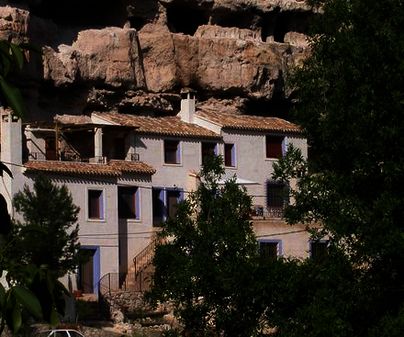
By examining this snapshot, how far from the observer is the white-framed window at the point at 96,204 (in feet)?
137

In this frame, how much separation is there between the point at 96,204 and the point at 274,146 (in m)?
10.4

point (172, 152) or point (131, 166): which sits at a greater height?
point (172, 152)

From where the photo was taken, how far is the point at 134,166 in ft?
143

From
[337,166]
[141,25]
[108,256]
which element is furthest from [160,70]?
[337,166]

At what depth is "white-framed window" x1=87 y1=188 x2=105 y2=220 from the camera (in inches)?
1641

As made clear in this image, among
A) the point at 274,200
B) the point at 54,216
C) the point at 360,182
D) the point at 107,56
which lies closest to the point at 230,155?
the point at 274,200

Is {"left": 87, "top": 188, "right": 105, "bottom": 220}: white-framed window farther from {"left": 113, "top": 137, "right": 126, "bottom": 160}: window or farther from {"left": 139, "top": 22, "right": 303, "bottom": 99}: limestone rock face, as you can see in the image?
{"left": 139, "top": 22, "right": 303, "bottom": 99}: limestone rock face

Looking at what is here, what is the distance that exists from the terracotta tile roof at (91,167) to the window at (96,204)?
0.84 m

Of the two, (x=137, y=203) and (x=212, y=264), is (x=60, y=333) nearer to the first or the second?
(x=137, y=203)

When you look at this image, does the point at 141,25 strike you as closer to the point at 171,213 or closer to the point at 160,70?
the point at 160,70

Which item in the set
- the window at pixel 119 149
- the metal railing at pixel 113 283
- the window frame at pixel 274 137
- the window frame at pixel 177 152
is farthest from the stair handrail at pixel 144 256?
the window frame at pixel 274 137

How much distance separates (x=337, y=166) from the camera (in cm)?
1727

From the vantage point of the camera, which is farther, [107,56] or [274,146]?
[274,146]

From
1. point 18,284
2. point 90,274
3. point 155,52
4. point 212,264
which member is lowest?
point 90,274
